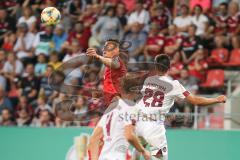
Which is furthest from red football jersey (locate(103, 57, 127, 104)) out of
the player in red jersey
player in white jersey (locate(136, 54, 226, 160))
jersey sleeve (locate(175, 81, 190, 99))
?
jersey sleeve (locate(175, 81, 190, 99))

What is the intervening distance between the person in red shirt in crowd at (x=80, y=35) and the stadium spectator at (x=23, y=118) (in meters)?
2.13

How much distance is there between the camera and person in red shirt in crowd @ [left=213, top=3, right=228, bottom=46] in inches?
634

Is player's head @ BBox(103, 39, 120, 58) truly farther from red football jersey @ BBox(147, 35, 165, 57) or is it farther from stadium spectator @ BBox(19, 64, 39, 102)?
stadium spectator @ BBox(19, 64, 39, 102)

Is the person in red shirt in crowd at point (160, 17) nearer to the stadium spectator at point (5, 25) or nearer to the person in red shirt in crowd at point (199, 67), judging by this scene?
the person in red shirt in crowd at point (199, 67)

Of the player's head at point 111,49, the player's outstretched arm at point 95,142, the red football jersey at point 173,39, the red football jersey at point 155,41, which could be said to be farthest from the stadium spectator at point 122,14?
the player's outstretched arm at point 95,142

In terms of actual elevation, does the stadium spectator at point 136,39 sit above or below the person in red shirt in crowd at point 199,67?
above

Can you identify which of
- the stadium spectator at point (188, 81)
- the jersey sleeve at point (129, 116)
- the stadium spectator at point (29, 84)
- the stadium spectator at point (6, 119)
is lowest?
the stadium spectator at point (6, 119)

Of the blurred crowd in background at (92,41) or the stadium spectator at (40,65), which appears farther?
the stadium spectator at (40,65)

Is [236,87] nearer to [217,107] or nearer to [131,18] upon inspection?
[217,107]

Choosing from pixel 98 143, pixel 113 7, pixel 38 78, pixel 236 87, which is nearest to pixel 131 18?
pixel 113 7

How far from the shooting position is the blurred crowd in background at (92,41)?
15977 millimetres

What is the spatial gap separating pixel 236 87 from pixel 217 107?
2.63 feet

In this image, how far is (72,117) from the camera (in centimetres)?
1597

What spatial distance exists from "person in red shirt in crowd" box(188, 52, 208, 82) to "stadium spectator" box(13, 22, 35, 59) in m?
4.30
